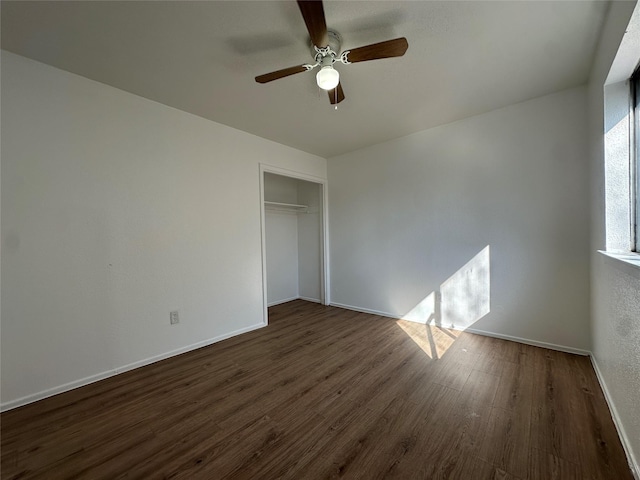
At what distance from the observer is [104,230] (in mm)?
2207

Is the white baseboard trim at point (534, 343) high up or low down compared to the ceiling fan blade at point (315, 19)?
down

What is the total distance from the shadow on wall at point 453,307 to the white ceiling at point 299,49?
71.4 inches

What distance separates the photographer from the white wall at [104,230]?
6.05 ft

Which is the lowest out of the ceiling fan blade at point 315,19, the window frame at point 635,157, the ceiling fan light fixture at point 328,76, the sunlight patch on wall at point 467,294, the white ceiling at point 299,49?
the sunlight patch on wall at point 467,294

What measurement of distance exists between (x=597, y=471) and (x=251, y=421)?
1.92 meters

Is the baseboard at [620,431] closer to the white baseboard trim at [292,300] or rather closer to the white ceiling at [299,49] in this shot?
the white ceiling at [299,49]

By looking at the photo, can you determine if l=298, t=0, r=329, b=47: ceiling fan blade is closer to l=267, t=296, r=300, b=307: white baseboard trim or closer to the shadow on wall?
the shadow on wall

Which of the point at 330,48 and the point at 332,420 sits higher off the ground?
the point at 330,48

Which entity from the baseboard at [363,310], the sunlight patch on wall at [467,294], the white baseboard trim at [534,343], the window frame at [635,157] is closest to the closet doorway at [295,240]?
the baseboard at [363,310]

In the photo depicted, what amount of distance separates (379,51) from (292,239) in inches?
148

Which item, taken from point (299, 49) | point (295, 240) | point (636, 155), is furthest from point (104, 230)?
point (636, 155)

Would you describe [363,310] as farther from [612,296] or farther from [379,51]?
[379,51]

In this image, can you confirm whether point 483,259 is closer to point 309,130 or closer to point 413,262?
point 413,262

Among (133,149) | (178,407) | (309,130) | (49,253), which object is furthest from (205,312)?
(309,130)
